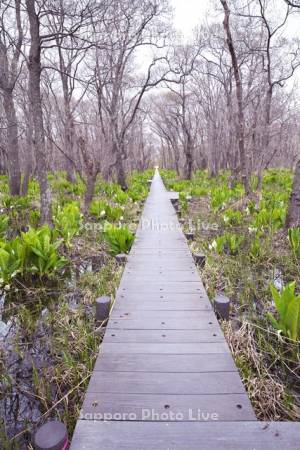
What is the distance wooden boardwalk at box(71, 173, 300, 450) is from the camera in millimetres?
1398

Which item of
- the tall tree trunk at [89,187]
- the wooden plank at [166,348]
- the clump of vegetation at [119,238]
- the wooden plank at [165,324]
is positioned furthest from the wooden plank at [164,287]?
the tall tree trunk at [89,187]

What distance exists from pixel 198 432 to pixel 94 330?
136 cm

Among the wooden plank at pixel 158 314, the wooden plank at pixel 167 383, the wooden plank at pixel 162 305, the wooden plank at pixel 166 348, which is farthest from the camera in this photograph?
the wooden plank at pixel 162 305

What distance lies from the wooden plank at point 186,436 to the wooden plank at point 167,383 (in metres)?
0.24

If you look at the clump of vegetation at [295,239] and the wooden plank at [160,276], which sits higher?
the clump of vegetation at [295,239]

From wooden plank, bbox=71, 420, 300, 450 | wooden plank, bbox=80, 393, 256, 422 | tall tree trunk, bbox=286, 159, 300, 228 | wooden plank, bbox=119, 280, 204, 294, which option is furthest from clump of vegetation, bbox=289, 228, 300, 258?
wooden plank, bbox=71, 420, 300, 450

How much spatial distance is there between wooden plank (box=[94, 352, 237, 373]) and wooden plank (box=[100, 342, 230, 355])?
0.11 feet

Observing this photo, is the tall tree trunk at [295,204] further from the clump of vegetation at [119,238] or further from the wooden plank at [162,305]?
the wooden plank at [162,305]

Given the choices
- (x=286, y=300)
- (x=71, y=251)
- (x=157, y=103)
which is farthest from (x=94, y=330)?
(x=157, y=103)

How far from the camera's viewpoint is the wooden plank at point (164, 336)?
2230 mm

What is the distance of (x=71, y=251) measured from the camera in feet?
15.9

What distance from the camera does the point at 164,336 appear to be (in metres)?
2.29

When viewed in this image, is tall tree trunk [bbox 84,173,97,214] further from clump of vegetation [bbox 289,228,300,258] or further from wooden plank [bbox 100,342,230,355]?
wooden plank [bbox 100,342,230,355]

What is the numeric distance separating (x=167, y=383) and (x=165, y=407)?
0.64 ft
